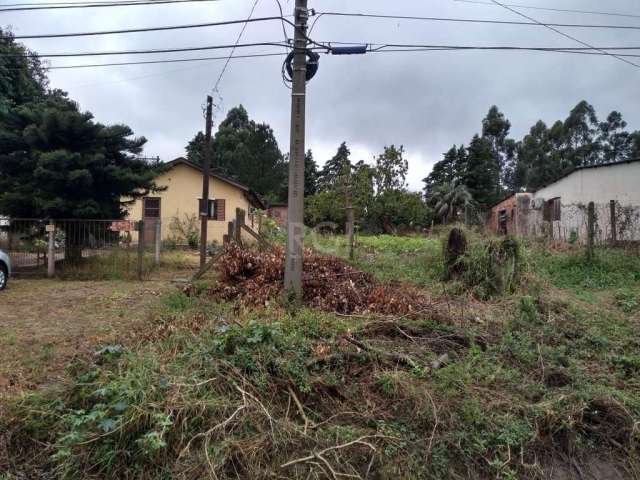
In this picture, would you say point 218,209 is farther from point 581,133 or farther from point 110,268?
point 581,133

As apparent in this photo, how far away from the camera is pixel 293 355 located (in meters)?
3.61

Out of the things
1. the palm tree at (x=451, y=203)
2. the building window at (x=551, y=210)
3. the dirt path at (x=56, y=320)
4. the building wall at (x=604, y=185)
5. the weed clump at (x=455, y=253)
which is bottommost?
the dirt path at (x=56, y=320)

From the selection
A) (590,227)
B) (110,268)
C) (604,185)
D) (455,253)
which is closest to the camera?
(455,253)

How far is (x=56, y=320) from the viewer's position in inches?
228

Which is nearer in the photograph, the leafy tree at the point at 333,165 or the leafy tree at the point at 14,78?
the leafy tree at the point at 14,78

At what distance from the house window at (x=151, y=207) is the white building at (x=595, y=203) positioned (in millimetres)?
16301

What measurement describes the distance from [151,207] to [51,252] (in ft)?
32.5

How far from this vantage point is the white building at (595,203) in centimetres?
995

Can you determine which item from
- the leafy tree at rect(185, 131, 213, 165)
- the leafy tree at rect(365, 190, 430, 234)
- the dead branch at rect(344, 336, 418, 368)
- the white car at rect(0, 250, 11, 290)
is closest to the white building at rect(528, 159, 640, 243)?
the leafy tree at rect(365, 190, 430, 234)

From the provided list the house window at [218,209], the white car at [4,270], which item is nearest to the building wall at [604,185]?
the house window at [218,209]

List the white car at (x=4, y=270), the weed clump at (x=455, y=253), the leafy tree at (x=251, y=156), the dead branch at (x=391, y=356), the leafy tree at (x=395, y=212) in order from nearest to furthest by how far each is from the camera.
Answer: the dead branch at (x=391, y=356), the weed clump at (x=455, y=253), the white car at (x=4, y=270), the leafy tree at (x=395, y=212), the leafy tree at (x=251, y=156)

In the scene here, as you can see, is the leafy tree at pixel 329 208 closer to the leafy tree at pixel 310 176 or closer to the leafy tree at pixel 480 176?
the leafy tree at pixel 310 176

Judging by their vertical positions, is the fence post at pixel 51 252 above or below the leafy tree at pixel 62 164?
below

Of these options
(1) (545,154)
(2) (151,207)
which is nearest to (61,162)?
(2) (151,207)
